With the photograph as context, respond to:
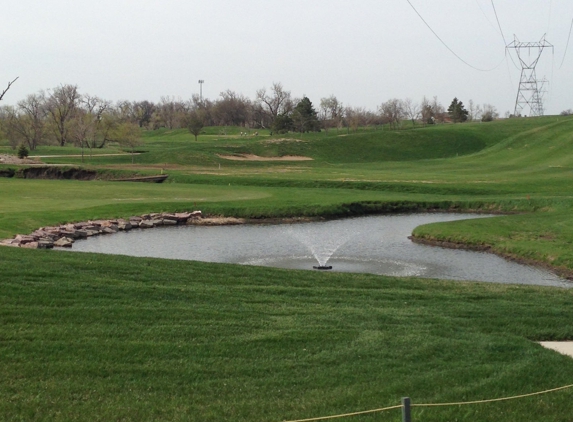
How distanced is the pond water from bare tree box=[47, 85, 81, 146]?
8134cm

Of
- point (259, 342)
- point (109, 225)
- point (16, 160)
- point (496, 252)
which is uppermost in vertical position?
point (16, 160)

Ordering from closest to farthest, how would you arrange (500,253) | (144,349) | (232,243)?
(144,349) → (500,253) → (232,243)

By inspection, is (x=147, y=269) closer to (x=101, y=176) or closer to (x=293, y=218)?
(x=293, y=218)

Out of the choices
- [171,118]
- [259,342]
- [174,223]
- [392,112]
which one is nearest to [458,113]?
[392,112]

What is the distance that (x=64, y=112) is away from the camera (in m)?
115

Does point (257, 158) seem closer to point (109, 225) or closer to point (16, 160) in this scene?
point (16, 160)

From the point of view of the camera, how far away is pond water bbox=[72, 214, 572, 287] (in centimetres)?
2483

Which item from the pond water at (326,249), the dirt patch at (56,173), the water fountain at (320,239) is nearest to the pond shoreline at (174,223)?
the pond water at (326,249)

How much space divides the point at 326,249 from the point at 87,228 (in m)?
12.0

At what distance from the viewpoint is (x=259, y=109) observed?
535 feet

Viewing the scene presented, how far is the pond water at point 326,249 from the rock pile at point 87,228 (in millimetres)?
717

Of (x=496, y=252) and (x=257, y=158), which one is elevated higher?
(x=257, y=158)

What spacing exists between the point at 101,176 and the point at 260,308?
167ft

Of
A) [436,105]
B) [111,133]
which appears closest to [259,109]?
[436,105]
